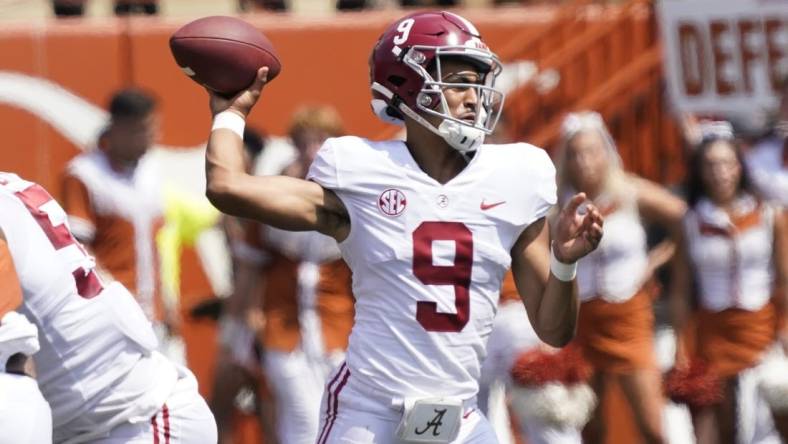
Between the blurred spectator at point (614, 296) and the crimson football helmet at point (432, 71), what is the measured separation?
3619 millimetres

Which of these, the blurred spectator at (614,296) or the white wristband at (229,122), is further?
the blurred spectator at (614,296)

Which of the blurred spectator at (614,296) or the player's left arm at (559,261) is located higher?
the player's left arm at (559,261)

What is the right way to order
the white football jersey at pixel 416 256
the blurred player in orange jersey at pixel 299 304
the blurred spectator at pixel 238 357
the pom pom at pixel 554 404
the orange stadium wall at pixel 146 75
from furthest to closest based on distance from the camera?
the orange stadium wall at pixel 146 75
the blurred spectator at pixel 238 357
the blurred player in orange jersey at pixel 299 304
the pom pom at pixel 554 404
the white football jersey at pixel 416 256

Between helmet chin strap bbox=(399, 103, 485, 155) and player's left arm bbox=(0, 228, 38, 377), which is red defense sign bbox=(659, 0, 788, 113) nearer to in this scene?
helmet chin strap bbox=(399, 103, 485, 155)

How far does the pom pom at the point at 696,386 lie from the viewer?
8594 millimetres

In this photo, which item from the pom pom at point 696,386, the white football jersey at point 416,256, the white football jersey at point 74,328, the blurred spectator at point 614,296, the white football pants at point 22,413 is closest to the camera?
the white football pants at point 22,413

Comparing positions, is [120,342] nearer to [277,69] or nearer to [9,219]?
[9,219]

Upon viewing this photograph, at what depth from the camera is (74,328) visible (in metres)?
5.02

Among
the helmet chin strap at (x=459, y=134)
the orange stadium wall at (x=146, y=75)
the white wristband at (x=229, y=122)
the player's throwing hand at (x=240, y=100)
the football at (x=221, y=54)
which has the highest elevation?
the football at (x=221, y=54)

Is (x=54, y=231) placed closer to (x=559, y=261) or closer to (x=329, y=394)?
(x=329, y=394)

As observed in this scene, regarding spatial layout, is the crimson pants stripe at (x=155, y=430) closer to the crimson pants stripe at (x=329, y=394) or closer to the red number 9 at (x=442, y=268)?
the crimson pants stripe at (x=329, y=394)

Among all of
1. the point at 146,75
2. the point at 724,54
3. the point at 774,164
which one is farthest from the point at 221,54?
the point at 146,75

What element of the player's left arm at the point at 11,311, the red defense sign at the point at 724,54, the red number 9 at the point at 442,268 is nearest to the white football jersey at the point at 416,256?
the red number 9 at the point at 442,268

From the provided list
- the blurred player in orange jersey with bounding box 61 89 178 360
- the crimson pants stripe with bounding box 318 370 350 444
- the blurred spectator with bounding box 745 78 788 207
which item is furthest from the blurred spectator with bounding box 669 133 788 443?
the crimson pants stripe with bounding box 318 370 350 444
